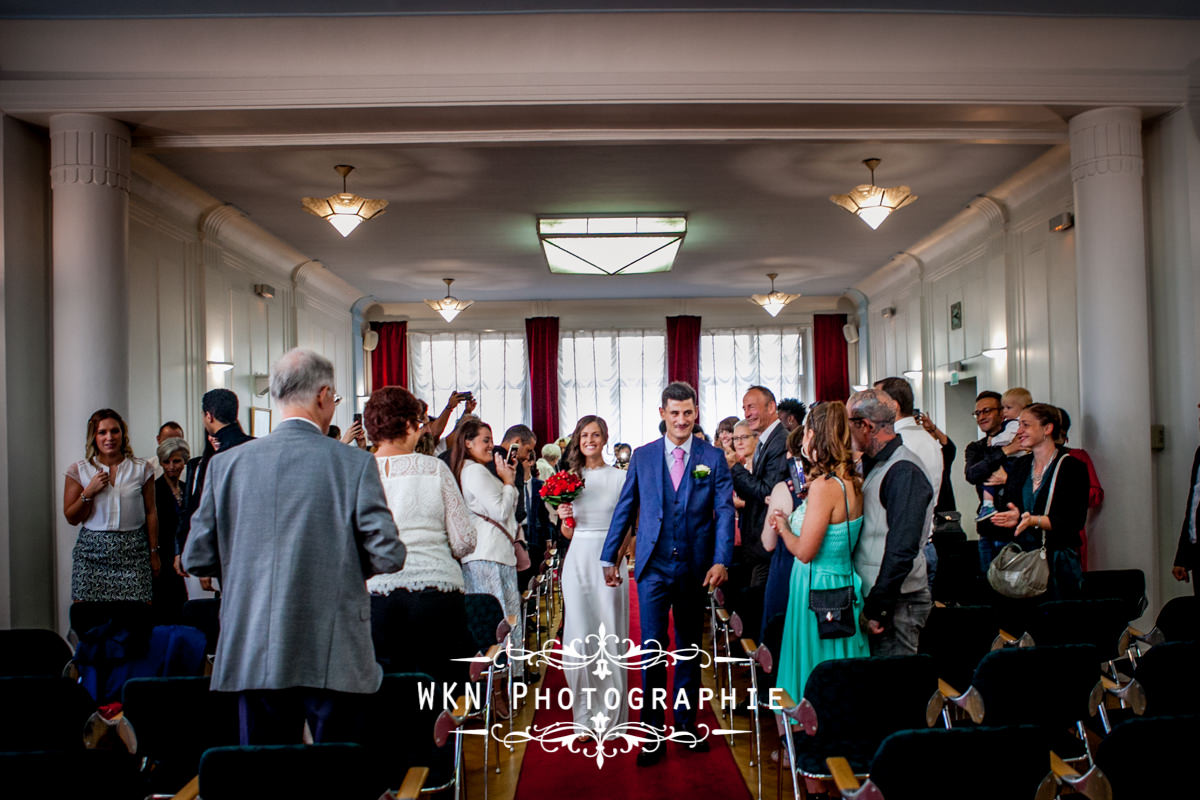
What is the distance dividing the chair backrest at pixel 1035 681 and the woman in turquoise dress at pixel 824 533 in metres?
0.62

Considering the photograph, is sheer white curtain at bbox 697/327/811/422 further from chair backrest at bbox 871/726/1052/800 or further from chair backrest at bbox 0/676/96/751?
chair backrest at bbox 871/726/1052/800

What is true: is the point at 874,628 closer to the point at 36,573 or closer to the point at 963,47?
the point at 963,47

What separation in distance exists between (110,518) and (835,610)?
3951 mm

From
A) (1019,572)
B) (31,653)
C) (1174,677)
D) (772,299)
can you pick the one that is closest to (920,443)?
(1019,572)

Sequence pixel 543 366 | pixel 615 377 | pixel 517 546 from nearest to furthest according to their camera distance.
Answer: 1. pixel 517 546
2. pixel 543 366
3. pixel 615 377

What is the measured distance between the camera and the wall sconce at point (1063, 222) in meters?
8.27

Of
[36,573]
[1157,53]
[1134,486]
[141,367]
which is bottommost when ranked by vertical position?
[36,573]

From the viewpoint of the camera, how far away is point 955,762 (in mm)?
2084

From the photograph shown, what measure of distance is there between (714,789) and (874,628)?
1.19 meters

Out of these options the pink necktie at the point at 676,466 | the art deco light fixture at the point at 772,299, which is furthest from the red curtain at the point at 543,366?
the pink necktie at the point at 676,466

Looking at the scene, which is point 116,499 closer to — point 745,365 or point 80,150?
point 80,150

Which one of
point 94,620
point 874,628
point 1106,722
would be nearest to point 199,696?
point 94,620

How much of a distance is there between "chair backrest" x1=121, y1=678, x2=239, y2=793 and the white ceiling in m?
4.39

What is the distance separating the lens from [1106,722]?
132 inches
